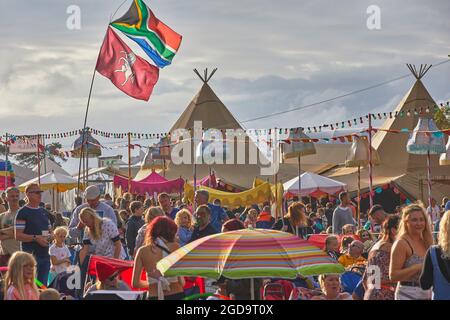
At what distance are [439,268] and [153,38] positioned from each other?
13710mm

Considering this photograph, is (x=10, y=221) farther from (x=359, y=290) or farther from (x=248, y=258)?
(x=359, y=290)

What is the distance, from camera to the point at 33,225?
427 inches

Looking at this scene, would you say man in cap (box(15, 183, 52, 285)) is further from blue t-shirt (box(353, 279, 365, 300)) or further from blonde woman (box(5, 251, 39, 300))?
blue t-shirt (box(353, 279, 365, 300))

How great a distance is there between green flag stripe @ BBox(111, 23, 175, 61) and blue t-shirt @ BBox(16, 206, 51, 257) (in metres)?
9.18

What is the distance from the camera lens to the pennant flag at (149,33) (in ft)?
64.7

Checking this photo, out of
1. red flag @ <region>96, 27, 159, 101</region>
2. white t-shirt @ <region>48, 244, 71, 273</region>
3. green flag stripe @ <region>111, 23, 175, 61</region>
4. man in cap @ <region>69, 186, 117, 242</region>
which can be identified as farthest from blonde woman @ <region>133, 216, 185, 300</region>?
green flag stripe @ <region>111, 23, 175, 61</region>

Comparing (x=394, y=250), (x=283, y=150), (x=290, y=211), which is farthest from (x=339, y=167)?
(x=394, y=250)

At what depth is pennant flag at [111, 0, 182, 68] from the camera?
19.7m

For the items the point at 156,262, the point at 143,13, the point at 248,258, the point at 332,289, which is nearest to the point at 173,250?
the point at 156,262

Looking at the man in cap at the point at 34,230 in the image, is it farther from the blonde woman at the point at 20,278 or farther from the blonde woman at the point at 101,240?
the blonde woman at the point at 20,278

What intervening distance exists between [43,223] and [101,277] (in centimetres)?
258

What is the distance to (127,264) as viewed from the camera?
352 inches
